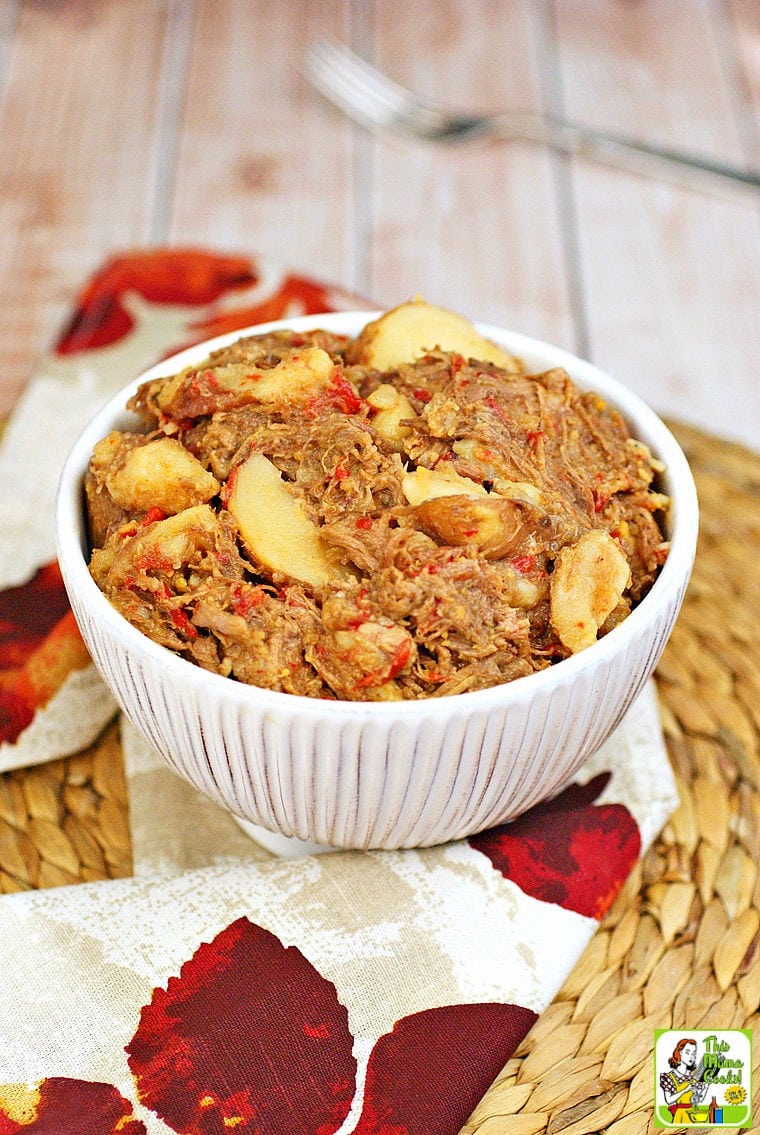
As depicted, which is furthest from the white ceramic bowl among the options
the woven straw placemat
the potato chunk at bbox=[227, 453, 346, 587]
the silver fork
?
the silver fork

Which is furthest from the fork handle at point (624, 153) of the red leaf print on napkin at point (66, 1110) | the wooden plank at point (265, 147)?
the red leaf print on napkin at point (66, 1110)

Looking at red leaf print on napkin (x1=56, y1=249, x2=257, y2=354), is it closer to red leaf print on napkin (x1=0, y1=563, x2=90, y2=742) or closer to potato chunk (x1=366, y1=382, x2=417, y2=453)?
red leaf print on napkin (x1=0, y1=563, x2=90, y2=742)

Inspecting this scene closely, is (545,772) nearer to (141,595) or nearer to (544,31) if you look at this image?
(141,595)

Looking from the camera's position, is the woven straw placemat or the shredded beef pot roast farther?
the woven straw placemat

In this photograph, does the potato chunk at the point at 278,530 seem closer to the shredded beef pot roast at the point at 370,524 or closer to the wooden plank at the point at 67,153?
the shredded beef pot roast at the point at 370,524

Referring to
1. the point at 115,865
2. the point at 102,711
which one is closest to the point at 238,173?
the point at 102,711

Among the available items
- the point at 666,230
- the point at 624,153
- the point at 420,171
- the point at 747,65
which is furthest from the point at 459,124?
the point at 747,65

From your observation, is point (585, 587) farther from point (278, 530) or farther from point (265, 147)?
point (265, 147)
